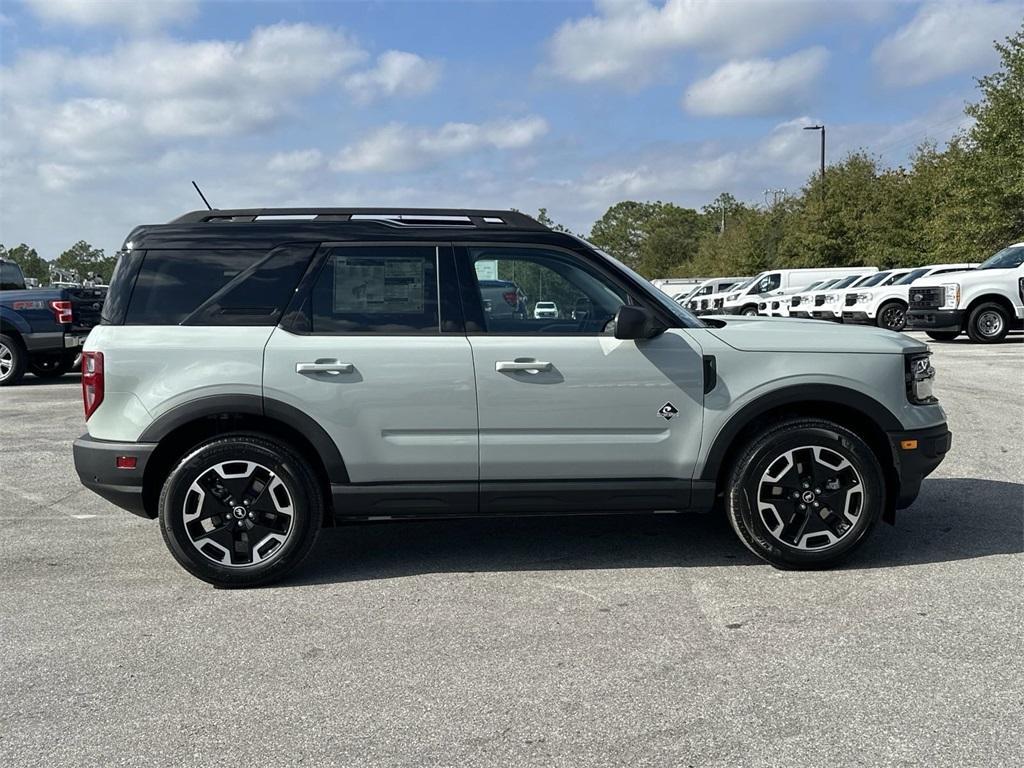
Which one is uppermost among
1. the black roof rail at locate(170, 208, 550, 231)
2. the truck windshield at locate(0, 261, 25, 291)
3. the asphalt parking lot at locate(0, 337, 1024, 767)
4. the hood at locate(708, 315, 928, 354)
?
the truck windshield at locate(0, 261, 25, 291)

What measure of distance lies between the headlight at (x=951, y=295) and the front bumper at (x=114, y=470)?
17.4m

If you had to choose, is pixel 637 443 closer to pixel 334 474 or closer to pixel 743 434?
pixel 743 434

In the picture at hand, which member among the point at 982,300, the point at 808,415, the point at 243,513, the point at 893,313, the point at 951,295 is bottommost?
the point at 243,513

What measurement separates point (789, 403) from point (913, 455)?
2.30 feet

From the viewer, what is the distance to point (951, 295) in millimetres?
18578

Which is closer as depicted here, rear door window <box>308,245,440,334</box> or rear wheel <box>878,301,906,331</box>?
rear door window <box>308,245,440,334</box>

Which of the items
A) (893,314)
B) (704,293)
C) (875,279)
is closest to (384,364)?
(893,314)

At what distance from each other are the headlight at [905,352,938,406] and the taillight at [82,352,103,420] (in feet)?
13.6

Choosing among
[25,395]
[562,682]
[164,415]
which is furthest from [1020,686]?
[25,395]

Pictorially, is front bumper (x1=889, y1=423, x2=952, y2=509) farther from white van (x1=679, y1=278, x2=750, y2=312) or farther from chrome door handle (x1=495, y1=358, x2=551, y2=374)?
white van (x1=679, y1=278, x2=750, y2=312)

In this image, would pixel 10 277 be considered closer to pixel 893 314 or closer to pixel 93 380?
pixel 93 380

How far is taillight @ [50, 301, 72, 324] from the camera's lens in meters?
14.0

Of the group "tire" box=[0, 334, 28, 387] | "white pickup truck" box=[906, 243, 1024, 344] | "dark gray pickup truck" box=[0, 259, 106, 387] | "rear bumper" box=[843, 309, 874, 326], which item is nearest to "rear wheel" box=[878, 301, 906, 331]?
"rear bumper" box=[843, 309, 874, 326]

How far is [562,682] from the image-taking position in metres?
3.62
